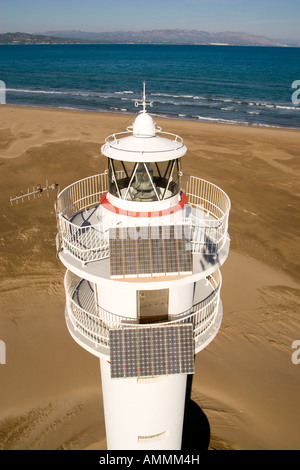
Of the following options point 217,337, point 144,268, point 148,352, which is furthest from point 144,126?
point 217,337

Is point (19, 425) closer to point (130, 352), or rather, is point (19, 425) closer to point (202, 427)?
point (202, 427)

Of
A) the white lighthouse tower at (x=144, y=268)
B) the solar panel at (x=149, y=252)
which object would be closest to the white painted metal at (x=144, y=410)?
the white lighthouse tower at (x=144, y=268)

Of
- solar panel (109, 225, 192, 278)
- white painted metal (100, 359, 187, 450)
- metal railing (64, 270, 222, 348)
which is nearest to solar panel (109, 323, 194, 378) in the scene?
metal railing (64, 270, 222, 348)

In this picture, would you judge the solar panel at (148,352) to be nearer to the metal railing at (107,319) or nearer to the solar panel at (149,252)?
the metal railing at (107,319)

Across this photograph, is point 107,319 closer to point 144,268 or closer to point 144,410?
point 144,268

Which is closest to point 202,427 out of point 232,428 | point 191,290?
point 232,428

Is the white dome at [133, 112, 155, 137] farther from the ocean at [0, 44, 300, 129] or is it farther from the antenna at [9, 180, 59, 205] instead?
the ocean at [0, 44, 300, 129]
